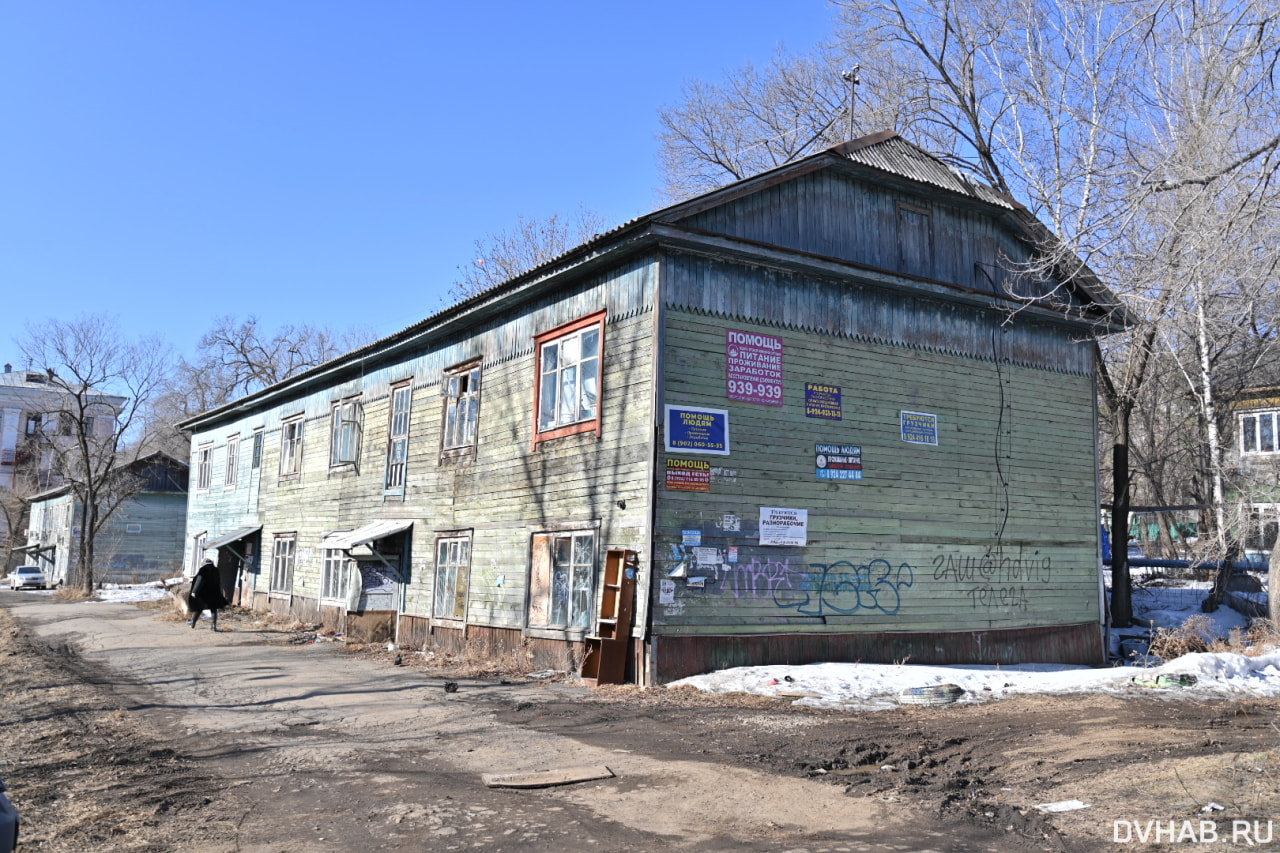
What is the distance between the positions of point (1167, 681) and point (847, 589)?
4.37 m

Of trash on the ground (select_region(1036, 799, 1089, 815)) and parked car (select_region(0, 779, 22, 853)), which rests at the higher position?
parked car (select_region(0, 779, 22, 853))

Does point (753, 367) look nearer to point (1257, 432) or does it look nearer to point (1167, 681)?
point (1167, 681)

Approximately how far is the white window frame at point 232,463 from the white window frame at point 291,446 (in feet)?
14.9

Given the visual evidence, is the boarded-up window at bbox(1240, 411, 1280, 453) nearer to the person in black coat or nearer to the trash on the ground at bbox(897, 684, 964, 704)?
the trash on the ground at bbox(897, 684, 964, 704)

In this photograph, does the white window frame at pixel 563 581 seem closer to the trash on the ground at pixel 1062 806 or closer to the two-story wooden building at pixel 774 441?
the two-story wooden building at pixel 774 441

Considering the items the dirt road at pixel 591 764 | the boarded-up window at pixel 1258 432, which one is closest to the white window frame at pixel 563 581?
the dirt road at pixel 591 764

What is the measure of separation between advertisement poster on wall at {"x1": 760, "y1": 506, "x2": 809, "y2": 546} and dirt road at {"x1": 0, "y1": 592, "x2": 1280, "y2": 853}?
2.92 meters

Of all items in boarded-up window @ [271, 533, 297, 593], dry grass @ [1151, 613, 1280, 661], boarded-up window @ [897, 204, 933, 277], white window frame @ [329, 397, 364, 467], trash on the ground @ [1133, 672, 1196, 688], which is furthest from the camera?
boarded-up window @ [271, 533, 297, 593]

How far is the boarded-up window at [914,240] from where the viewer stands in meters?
16.6

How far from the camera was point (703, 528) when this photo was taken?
1362 cm

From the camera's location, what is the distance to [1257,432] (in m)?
40.4

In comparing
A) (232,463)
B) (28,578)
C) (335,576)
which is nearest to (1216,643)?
(335,576)

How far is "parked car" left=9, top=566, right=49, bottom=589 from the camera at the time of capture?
1986 inches

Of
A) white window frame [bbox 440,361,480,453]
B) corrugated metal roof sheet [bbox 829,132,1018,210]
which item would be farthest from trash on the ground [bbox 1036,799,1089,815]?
white window frame [bbox 440,361,480,453]
